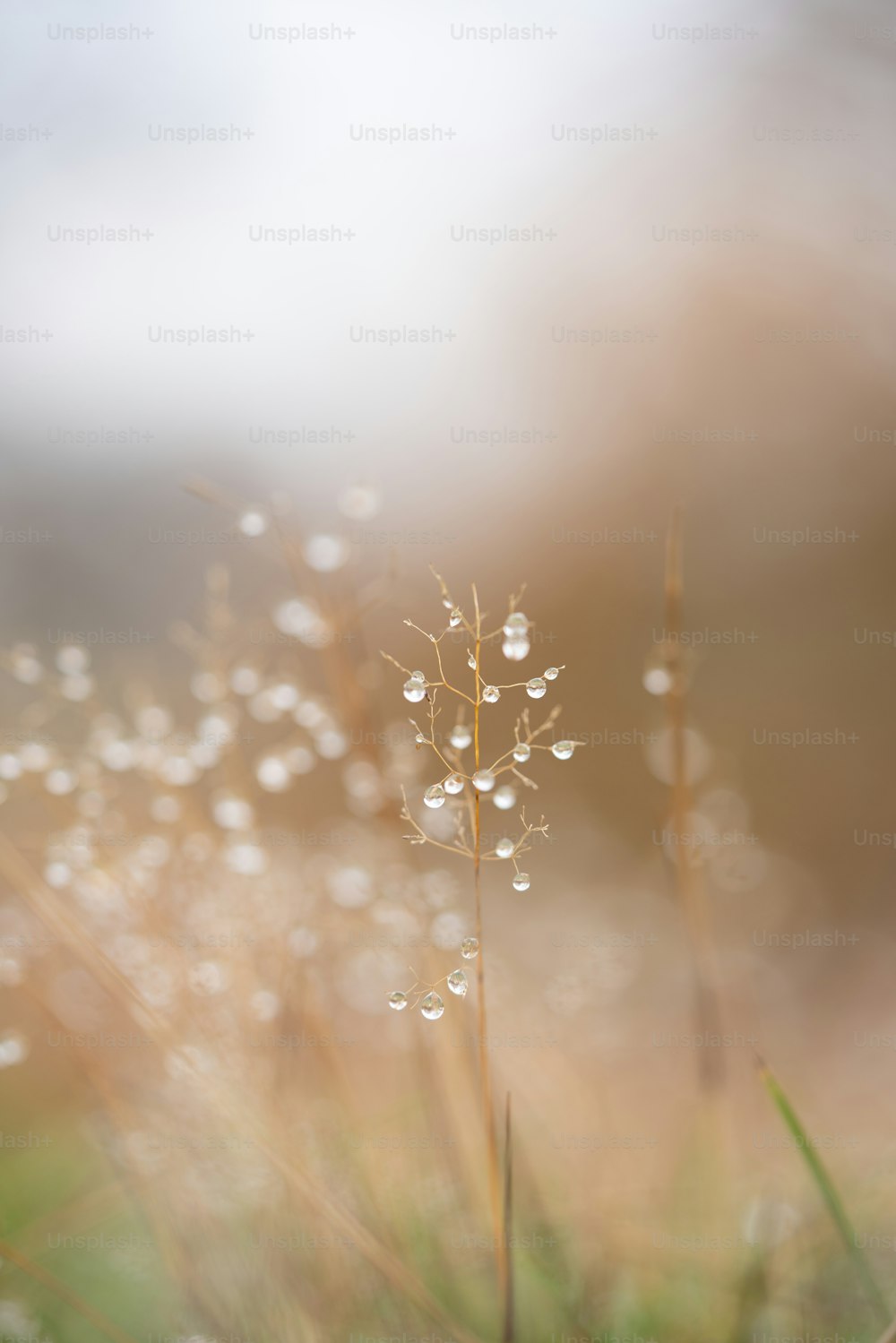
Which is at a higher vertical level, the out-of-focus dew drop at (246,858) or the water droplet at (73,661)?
the water droplet at (73,661)

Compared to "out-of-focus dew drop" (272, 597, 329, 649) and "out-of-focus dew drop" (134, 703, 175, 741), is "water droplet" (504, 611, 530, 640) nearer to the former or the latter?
"out-of-focus dew drop" (272, 597, 329, 649)

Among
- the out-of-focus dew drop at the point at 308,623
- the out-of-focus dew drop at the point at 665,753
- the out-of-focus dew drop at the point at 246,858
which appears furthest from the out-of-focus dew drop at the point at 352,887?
the out-of-focus dew drop at the point at 665,753

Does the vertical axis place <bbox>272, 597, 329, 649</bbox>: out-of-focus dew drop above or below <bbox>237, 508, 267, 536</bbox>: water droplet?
below

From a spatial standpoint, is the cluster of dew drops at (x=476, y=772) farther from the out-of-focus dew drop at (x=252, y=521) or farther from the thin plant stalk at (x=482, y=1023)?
the out-of-focus dew drop at (x=252, y=521)

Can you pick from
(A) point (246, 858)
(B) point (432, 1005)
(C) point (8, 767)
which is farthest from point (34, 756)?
(B) point (432, 1005)

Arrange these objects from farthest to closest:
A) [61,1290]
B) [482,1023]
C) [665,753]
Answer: [665,753], [61,1290], [482,1023]

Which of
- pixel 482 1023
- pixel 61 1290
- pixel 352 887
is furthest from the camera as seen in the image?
pixel 352 887

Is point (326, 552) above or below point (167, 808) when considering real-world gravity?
above

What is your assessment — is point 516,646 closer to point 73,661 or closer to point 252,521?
point 252,521

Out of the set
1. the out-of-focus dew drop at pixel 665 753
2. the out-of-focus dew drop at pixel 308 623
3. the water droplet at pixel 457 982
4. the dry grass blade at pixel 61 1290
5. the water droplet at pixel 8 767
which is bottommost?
the dry grass blade at pixel 61 1290

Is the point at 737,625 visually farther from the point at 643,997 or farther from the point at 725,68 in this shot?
the point at 725,68

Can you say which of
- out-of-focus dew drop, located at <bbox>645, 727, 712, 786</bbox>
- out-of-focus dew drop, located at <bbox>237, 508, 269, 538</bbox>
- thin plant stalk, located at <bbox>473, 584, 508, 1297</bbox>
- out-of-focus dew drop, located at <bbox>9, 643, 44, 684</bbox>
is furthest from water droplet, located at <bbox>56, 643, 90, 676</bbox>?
out-of-focus dew drop, located at <bbox>645, 727, 712, 786</bbox>
